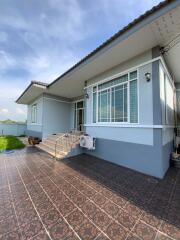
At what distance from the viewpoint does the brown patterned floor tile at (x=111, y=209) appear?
231 cm

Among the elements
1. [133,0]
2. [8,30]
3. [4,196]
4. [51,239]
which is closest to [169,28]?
[133,0]

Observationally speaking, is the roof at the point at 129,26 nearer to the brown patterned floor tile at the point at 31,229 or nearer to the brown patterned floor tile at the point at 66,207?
the brown patterned floor tile at the point at 66,207

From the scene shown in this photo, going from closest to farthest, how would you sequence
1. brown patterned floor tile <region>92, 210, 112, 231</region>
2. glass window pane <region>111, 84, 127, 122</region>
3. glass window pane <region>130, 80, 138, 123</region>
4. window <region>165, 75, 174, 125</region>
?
brown patterned floor tile <region>92, 210, 112, 231</region> → glass window pane <region>130, 80, 138, 123</region> → glass window pane <region>111, 84, 127, 122</region> → window <region>165, 75, 174, 125</region>

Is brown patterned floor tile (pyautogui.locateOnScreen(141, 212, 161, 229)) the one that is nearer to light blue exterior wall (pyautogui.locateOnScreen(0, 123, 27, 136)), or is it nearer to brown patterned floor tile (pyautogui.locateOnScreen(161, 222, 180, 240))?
brown patterned floor tile (pyautogui.locateOnScreen(161, 222, 180, 240))

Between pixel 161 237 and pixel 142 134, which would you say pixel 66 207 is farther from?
pixel 142 134

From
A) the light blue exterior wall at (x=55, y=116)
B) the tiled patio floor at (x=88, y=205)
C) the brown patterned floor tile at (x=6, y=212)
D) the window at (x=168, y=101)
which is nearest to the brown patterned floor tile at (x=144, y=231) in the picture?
the tiled patio floor at (x=88, y=205)

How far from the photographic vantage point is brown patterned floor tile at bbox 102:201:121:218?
7.59 ft

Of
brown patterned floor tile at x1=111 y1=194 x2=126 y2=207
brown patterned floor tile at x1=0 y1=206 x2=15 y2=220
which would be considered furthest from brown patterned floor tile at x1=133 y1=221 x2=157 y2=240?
brown patterned floor tile at x1=0 y1=206 x2=15 y2=220

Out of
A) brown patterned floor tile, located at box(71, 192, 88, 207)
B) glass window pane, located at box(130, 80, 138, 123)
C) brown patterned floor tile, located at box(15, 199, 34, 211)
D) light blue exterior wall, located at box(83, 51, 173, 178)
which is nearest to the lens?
brown patterned floor tile, located at box(15, 199, 34, 211)

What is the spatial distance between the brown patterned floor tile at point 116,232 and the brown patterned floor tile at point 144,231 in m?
0.19

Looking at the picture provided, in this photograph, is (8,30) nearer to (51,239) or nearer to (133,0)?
(133,0)

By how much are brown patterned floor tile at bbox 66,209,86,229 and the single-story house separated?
2.91m

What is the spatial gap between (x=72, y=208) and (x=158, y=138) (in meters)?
3.28

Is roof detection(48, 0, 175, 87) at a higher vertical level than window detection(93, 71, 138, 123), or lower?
higher
